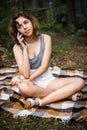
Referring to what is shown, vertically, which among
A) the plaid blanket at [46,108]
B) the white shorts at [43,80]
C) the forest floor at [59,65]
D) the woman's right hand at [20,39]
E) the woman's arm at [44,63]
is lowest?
the forest floor at [59,65]

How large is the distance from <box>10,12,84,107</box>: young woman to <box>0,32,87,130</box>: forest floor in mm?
301

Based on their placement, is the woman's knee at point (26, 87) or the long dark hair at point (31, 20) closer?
the woman's knee at point (26, 87)

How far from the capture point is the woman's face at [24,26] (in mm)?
3684

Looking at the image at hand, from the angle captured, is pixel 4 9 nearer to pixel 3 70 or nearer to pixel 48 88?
pixel 3 70

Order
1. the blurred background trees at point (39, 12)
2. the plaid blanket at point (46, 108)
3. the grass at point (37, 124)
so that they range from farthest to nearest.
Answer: the blurred background trees at point (39, 12), the plaid blanket at point (46, 108), the grass at point (37, 124)

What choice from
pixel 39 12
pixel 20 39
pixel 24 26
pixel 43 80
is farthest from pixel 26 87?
pixel 39 12

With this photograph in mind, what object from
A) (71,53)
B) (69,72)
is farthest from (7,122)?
(71,53)

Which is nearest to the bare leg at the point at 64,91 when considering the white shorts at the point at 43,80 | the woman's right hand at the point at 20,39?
the white shorts at the point at 43,80

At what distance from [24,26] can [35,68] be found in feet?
1.62

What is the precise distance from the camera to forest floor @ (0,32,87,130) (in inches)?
126

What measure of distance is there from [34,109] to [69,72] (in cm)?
140

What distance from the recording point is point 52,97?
11.9ft

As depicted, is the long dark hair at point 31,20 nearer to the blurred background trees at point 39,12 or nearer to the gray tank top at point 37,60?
the gray tank top at point 37,60

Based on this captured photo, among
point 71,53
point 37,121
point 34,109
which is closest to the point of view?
point 37,121
